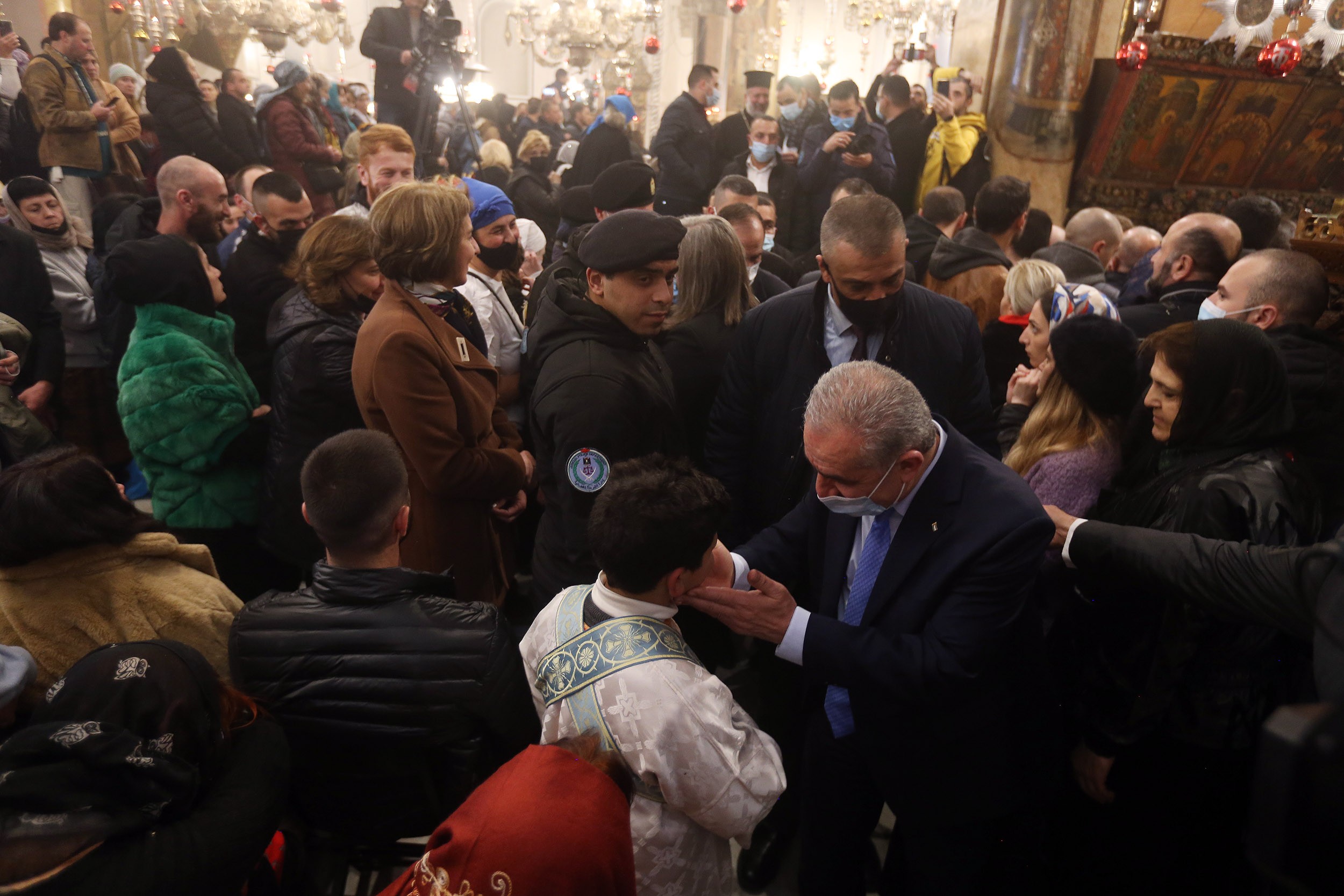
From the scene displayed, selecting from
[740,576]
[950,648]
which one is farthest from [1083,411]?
[740,576]

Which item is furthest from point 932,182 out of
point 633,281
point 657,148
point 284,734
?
point 284,734

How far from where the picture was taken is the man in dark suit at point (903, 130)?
729 cm

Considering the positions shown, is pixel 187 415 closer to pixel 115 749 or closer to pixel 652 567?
pixel 115 749

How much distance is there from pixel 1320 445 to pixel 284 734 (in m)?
3.30

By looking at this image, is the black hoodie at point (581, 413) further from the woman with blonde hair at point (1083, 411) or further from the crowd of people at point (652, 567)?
the woman with blonde hair at point (1083, 411)

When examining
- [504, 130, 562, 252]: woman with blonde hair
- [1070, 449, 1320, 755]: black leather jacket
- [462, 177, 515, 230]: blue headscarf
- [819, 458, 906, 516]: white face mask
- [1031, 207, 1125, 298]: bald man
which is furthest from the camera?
[504, 130, 562, 252]: woman with blonde hair

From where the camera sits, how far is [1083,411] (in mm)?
2645

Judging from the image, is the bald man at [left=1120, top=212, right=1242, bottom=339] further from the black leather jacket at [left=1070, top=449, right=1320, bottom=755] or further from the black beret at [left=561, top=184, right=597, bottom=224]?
the black beret at [left=561, top=184, right=597, bottom=224]

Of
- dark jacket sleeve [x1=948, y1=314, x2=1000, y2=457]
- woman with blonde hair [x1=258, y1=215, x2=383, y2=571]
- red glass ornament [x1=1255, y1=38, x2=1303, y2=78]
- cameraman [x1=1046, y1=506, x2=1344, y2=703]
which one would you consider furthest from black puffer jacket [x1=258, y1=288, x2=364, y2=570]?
red glass ornament [x1=1255, y1=38, x2=1303, y2=78]

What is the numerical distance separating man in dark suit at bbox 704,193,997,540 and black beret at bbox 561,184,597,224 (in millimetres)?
2048

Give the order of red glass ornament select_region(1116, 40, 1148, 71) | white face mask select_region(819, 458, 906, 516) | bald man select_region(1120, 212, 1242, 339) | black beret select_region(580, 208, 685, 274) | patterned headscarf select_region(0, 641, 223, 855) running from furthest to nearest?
red glass ornament select_region(1116, 40, 1148, 71), bald man select_region(1120, 212, 1242, 339), black beret select_region(580, 208, 685, 274), white face mask select_region(819, 458, 906, 516), patterned headscarf select_region(0, 641, 223, 855)

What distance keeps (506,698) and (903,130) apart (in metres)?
6.75

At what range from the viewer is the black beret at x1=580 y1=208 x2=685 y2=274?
249 cm

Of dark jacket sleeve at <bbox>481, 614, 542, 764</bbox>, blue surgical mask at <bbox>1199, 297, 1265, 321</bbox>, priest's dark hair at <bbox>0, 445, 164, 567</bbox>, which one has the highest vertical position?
blue surgical mask at <bbox>1199, 297, 1265, 321</bbox>
